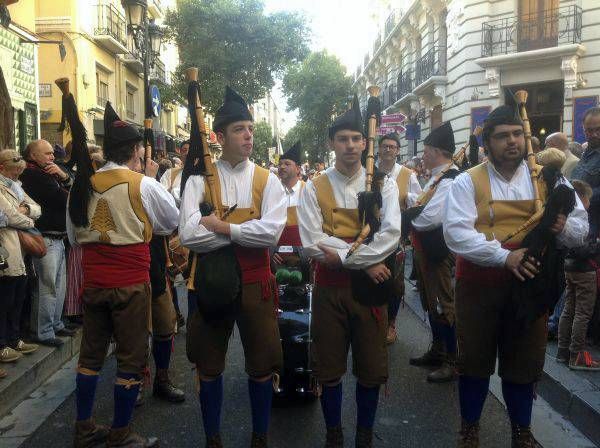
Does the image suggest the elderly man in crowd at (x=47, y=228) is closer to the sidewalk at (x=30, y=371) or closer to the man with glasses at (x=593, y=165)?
the sidewalk at (x=30, y=371)

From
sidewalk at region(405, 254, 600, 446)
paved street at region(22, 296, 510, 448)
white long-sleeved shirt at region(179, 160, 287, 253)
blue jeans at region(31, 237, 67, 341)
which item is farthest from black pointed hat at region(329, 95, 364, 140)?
blue jeans at region(31, 237, 67, 341)

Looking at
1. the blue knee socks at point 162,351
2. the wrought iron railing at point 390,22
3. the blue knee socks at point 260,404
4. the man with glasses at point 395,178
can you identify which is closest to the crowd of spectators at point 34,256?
the blue knee socks at point 162,351

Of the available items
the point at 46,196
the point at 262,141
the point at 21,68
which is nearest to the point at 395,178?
the point at 46,196

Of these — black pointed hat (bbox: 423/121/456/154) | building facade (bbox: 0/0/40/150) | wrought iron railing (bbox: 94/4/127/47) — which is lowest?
black pointed hat (bbox: 423/121/456/154)

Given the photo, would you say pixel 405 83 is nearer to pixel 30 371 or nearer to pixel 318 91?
pixel 318 91

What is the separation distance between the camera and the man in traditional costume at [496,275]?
11.2 feet

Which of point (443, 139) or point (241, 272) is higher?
point (443, 139)

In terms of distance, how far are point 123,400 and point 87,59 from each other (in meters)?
18.9

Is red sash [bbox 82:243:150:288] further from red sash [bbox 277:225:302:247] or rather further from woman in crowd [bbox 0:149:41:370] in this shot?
woman in crowd [bbox 0:149:41:370]

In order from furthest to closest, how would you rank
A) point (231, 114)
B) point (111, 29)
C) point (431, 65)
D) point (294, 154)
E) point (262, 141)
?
point (262, 141), point (431, 65), point (111, 29), point (294, 154), point (231, 114)

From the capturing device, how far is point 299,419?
4.37 meters

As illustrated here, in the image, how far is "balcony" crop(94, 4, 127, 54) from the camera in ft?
69.4

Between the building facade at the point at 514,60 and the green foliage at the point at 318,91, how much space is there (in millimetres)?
20831

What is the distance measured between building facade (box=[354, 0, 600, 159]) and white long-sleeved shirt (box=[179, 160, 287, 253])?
576 inches
